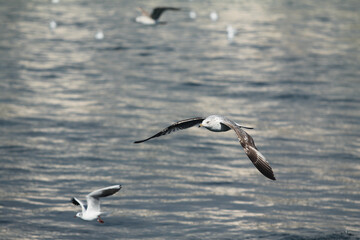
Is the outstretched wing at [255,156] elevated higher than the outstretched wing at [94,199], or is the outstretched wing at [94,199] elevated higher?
the outstretched wing at [255,156]

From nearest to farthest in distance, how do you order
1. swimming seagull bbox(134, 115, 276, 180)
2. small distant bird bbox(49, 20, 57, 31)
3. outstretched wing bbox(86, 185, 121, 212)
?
swimming seagull bbox(134, 115, 276, 180) → outstretched wing bbox(86, 185, 121, 212) → small distant bird bbox(49, 20, 57, 31)

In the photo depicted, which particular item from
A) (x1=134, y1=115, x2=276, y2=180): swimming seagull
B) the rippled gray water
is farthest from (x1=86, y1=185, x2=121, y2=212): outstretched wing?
the rippled gray water

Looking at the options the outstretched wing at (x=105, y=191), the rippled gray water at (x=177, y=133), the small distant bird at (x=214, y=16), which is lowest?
the rippled gray water at (x=177, y=133)

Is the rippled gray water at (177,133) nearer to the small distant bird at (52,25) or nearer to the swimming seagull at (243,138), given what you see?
the small distant bird at (52,25)

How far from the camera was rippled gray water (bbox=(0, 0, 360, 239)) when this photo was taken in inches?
627

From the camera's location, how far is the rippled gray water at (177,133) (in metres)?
15.9

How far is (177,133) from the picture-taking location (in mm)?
24078

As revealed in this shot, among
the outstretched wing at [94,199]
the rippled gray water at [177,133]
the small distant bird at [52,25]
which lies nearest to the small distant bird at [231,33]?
the rippled gray water at [177,133]

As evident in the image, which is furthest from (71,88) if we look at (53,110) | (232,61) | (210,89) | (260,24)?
(260,24)

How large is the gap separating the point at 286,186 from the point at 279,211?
69.9 inches

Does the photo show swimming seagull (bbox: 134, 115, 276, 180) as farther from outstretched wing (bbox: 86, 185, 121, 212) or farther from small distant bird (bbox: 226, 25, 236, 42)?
small distant bird (bbox: 226, 25, 236, 42)

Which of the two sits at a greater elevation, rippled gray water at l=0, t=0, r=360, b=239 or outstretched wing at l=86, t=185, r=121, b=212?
outstretched wing at l=86, t=185, r=121, b=212

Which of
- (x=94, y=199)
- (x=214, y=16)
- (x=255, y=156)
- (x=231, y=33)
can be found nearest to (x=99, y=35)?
(x=231, y=33)

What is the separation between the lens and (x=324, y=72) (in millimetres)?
34625
